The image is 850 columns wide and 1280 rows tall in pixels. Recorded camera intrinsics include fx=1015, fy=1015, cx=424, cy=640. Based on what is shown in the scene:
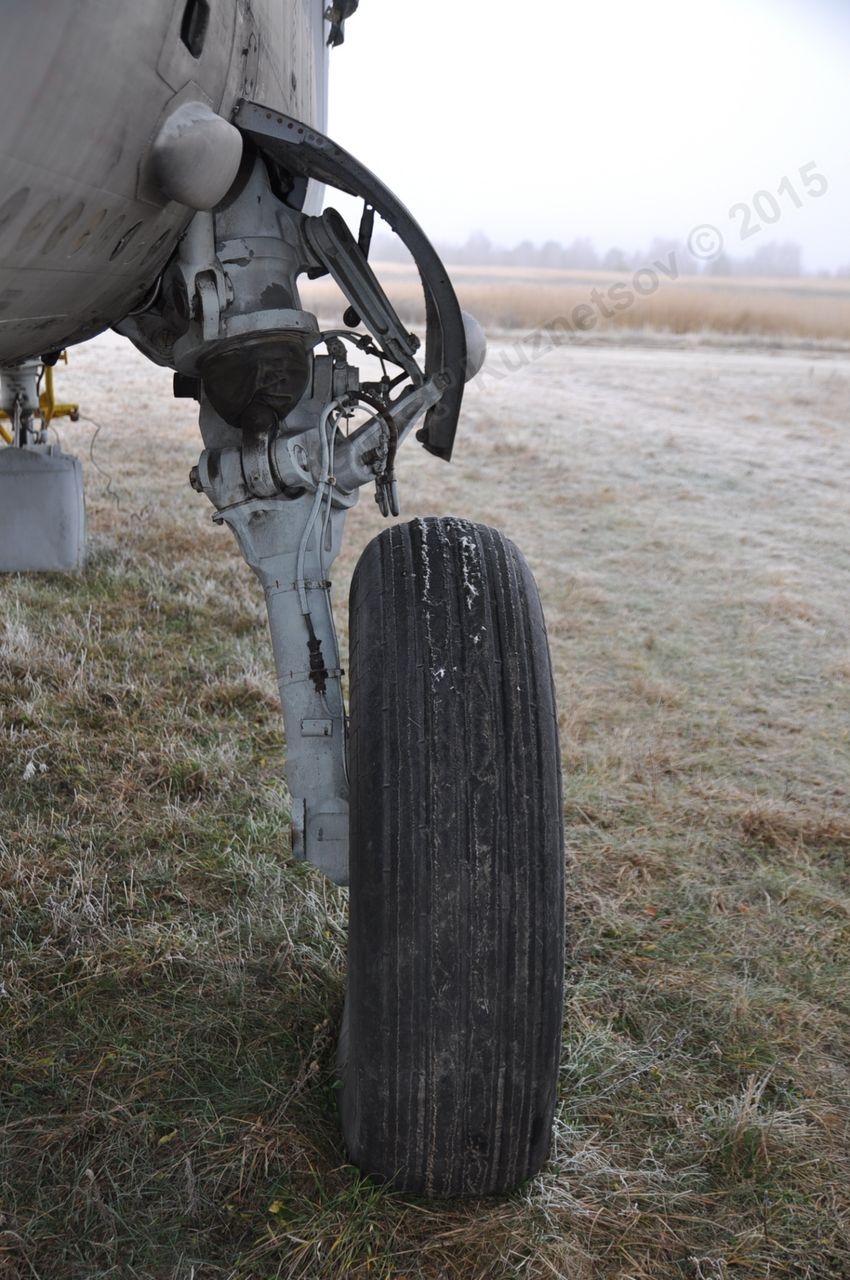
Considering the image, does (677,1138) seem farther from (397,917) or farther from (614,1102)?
(397,917)

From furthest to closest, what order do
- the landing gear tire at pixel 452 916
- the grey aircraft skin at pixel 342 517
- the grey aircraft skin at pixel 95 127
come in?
the landing gear tire at pixel 452 916 < the grey aircraft skin at pixel 342 517 < the grey aircraft skin at pixel 95 127

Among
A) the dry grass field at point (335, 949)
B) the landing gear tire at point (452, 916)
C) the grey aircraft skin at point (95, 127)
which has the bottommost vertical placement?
the dry grass field at point (335, 949)

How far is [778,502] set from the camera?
6.15m

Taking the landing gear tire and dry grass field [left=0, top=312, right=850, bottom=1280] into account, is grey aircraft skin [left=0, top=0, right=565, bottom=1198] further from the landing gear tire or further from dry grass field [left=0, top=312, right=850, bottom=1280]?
dry grass field [left=0, top=312, right=850, bottom=1280]

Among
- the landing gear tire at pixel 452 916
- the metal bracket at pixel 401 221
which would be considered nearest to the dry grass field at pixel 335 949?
the landing gear tire at pixel 452 916

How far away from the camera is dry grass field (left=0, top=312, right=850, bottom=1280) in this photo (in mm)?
1398

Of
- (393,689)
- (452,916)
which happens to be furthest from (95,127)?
(452,916)

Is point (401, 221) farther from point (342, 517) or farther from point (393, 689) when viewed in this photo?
point (393, 689)

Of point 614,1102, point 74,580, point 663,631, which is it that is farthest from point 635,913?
point 74,580

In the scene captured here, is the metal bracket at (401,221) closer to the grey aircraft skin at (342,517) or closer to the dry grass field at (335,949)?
the grey aircraft skin at (342,517)

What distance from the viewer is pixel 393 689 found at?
1445 mm

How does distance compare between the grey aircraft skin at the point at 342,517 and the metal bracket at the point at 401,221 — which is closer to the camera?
the grey aircraft skin at the point at 342,517

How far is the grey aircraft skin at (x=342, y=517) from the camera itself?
115cm

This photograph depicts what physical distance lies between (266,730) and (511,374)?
9619 mm
